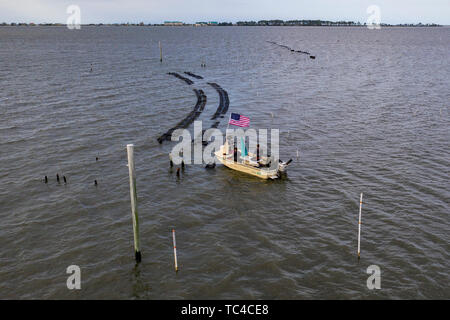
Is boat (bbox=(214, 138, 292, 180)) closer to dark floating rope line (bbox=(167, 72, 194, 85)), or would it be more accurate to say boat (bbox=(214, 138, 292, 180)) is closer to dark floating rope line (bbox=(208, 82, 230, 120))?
dark floating rope line (bbox=(208, 82, 230, 120))

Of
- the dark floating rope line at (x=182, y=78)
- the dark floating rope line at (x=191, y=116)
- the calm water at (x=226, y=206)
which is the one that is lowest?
the calm water at (x=226, y=206)

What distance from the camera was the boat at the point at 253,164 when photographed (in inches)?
1225

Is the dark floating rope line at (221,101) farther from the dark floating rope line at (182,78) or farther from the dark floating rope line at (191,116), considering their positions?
the dark floating rope line at (182,78)

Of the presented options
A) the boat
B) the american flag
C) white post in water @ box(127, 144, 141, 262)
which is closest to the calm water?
the boat

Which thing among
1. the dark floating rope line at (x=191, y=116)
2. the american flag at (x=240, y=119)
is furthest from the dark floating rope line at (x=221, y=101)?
the american flag at (x=240, y=119)

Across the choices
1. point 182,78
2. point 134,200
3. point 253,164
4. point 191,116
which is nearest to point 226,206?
point 253,164

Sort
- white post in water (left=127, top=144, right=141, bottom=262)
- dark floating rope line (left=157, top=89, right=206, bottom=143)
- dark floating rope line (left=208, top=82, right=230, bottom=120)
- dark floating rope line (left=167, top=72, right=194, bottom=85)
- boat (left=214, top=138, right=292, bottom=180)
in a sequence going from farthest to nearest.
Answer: dark floating rope line (left=167, top=72, right=194, bottom=85)
dark floating rope line (left=208, top=82, right=230, bottom=120)
dark floating rope line (left=157, top=89, right=206, bottom=143)
boat (left=214, top=138, right=292, bottom=180)
white post in water (left=127, top=144, right=141, bottom=262)

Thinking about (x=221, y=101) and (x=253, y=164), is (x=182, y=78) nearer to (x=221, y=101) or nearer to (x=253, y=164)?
(x=221, y=101)

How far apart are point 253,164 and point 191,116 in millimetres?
21182

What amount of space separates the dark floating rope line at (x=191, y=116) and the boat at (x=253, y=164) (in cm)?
1017

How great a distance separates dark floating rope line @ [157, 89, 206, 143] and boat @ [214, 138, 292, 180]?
10168 mm

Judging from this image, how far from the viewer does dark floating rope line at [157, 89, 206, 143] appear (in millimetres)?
41969

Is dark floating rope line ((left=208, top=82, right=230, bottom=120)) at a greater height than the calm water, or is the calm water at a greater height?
dark floating rope line ((left=208, top=82, right=230, bottom=120))
